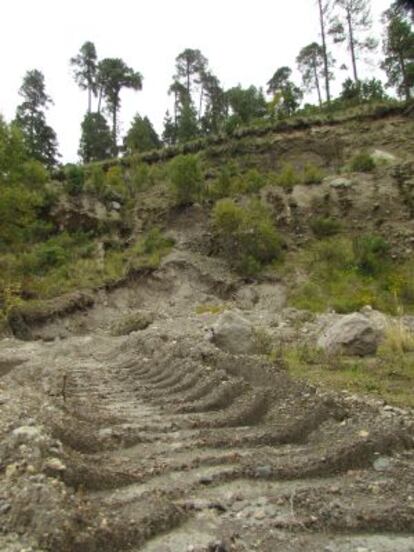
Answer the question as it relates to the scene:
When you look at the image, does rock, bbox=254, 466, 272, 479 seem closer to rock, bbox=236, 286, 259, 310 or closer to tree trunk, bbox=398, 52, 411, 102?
rock, bbox=236, 286, 259, 310

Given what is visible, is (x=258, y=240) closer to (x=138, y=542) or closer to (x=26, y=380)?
(x=26, y=380)

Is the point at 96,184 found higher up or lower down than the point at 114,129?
lower down

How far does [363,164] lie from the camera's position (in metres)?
22.9

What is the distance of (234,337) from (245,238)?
11647 mm

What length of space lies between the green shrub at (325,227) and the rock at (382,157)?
496 cm

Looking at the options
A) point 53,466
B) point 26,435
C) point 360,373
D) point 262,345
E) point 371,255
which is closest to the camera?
point 53,466

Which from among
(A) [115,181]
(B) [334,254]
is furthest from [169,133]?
(B) [334,254]

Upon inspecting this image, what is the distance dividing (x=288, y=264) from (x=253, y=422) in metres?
14.8

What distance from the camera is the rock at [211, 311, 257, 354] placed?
8227mm

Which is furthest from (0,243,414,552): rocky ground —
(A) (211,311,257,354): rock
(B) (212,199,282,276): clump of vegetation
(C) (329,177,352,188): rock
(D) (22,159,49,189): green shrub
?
(C) (329,177,352,188): rock

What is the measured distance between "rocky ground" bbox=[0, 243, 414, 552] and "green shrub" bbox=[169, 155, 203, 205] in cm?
1609

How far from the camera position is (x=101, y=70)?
3962 cm

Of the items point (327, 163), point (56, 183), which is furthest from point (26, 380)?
point (327, 163)

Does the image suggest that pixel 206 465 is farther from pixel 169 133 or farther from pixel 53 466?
pixel 169 133
